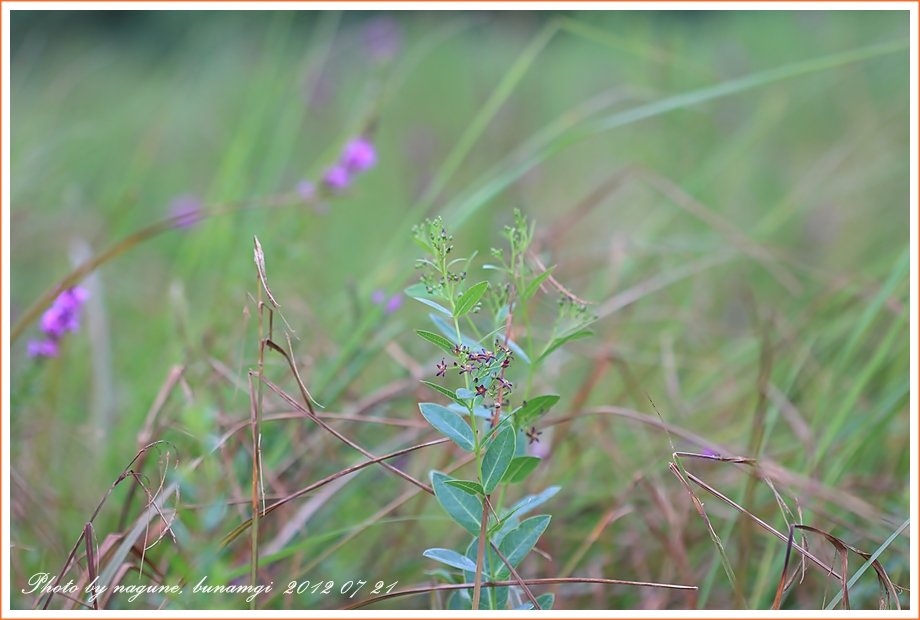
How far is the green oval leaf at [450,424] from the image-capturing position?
0.49m

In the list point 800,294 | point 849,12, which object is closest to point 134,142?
point 800,294

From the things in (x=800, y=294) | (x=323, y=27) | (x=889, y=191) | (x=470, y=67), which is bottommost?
(x=800, y=294)

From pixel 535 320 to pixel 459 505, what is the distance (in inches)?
34.7

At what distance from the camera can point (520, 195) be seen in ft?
6.38

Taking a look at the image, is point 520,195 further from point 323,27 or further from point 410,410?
point 410,410

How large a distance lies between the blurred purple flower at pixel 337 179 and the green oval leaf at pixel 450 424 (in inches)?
24.1

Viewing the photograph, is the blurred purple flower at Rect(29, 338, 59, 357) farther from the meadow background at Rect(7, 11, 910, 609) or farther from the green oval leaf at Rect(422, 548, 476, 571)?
the green oval leaf at Rect(422, 548, 476, 571)

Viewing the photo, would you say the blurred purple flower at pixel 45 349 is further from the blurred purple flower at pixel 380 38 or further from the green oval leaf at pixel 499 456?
the blurred purple flower at pixel 380 38

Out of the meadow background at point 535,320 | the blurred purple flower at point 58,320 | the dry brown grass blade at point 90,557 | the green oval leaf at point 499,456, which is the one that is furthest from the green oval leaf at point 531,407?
the blurred purple flower at point 58,320

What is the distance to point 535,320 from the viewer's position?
1.36 m

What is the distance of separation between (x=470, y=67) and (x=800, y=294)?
201 centimetres

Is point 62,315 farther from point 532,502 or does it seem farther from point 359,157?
point 532,502

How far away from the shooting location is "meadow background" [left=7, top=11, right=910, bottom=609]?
29.9 inches

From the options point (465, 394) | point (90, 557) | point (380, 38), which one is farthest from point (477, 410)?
point (380, 38)
